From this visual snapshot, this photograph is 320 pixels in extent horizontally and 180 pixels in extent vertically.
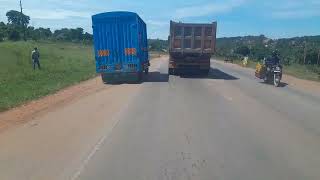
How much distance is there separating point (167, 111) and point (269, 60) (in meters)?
12.8

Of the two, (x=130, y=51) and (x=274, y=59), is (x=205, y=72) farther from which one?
(x=130, y=51)

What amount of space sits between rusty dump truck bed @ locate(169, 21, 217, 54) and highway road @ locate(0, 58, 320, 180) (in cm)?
1314

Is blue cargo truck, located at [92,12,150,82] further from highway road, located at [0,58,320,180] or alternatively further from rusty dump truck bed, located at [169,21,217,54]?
highway road, located at [0,58,320,180]

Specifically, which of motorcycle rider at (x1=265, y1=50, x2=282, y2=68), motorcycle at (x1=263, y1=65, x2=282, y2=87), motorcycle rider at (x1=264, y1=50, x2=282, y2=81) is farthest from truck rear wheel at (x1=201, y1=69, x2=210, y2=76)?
motorcycle rider at (x1=265, y1=50, x2=282, y2=68)

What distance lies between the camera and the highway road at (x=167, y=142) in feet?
22.8

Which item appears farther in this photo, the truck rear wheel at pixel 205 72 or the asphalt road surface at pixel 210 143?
the truck rear wheel at pixel 205 72

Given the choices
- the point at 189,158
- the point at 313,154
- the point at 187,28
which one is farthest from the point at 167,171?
the point at 187,28

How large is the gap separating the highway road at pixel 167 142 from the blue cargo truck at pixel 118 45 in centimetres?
868

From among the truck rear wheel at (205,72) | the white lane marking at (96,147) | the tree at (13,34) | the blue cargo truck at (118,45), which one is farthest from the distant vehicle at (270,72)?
the tree at (13,34)

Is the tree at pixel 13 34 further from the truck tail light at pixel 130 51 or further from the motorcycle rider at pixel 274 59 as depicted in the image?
the motorcycle rider at pixel 274 59

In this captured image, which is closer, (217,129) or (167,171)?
(167,171)

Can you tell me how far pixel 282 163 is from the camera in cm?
745

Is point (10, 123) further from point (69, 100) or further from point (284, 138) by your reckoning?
point (284, 138)

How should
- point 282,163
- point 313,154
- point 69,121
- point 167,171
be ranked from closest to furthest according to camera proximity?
point 167,171, point 282,163, point 313,154, point 69,121
